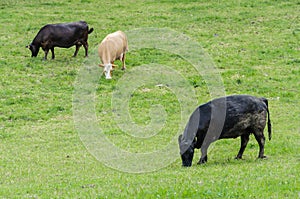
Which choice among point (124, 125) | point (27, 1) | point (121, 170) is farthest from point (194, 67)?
point (27, 1)

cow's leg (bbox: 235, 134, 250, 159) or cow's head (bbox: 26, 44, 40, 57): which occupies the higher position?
cow's leg (bbox: 235, 134, 250, 159)

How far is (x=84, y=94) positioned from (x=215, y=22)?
11996 millimetres

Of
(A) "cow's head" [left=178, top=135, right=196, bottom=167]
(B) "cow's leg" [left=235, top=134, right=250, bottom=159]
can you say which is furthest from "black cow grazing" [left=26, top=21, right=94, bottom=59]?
(A) "cow's head" [left=178, top=135, right=196, bottom=167]

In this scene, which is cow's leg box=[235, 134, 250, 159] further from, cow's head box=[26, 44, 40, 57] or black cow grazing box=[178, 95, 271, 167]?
cow's head box=[26, 44, 40, 57]

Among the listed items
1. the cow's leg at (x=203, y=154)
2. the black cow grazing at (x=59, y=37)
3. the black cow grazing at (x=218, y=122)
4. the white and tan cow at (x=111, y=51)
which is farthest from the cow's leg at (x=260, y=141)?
the black cow grazing at (x=59, y=37)

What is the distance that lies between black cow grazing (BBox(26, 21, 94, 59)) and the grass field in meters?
0.61

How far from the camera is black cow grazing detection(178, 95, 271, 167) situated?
14016mm

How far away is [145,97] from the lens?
75.3ft

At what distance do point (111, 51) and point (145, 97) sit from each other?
363cm

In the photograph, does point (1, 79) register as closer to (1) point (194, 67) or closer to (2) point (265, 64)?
(1) point (194, 67)

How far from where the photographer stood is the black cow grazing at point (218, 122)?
1402 centimetres

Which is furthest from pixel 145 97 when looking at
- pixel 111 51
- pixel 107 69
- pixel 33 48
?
pixel 33 48

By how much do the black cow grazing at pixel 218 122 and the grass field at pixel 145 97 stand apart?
0.55m

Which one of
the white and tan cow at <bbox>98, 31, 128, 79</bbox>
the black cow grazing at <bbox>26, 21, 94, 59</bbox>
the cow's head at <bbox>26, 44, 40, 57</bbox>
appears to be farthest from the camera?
the cow's head at <bbox>26, 44, 40, 57</bbox>
